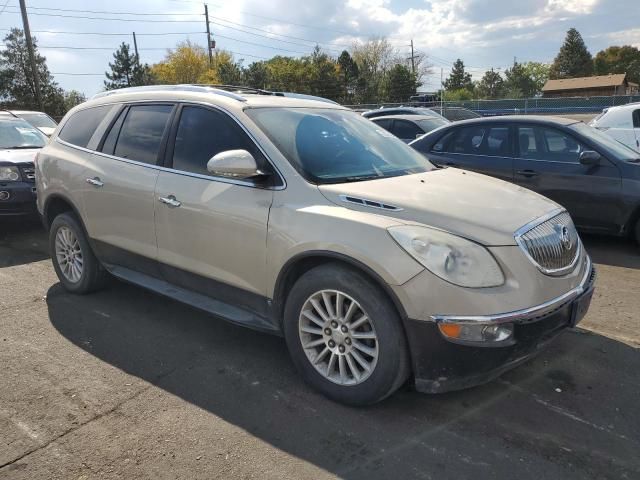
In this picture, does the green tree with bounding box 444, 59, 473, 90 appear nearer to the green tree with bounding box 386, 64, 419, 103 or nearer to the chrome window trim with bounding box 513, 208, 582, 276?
the green tree with bounding box 386, 64, 419, 103

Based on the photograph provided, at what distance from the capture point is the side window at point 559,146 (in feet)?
21.9

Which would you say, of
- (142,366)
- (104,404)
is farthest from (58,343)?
(104,404)

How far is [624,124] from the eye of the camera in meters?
10.1

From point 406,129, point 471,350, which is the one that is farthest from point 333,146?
point 406,129

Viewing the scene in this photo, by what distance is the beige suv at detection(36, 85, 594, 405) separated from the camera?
2.79 meters

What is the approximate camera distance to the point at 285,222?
3.25 metres

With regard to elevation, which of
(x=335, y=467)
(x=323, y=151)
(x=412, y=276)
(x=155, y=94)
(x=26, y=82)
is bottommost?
(x=335, y=467)

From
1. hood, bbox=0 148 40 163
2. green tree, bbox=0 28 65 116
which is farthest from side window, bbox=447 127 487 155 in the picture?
green tree, bbox=0 28 65 116

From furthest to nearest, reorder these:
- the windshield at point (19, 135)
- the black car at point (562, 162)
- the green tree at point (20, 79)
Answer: the green tree at point (20, 79) < the windshield at point (19, 135) < the black car at point (562, 162)

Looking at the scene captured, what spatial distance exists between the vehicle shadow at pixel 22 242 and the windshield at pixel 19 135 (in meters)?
1.22

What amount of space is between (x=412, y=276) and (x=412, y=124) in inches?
374

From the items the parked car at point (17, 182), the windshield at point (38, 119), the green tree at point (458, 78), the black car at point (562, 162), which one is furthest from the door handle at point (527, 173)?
the green tree at point (458, 78)

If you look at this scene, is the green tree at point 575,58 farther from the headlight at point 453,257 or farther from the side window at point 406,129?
the headlight at point 453,257

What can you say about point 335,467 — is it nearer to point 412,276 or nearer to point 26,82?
point 412,276
